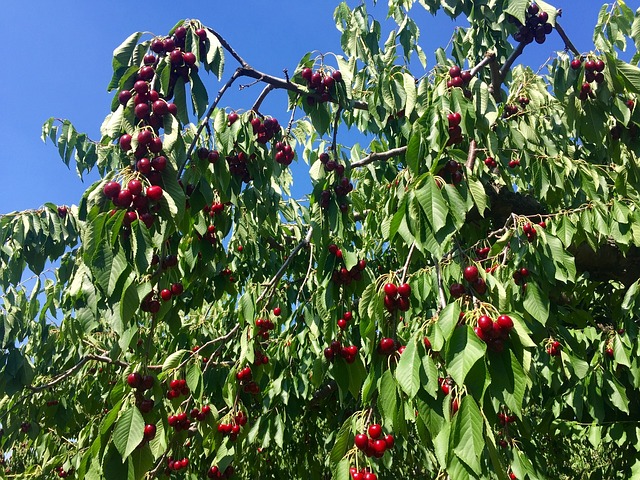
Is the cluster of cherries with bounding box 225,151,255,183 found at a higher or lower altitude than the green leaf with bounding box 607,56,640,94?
lower

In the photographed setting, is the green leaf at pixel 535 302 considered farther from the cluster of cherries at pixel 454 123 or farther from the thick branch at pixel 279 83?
the thick branch at pixel 279 83

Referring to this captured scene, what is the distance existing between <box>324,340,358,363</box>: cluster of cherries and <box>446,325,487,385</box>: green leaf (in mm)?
817

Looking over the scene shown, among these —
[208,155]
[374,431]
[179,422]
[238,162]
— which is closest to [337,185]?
[238,162]

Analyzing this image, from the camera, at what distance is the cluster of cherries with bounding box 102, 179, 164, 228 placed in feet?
4.70

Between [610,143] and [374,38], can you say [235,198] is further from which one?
[610,143]

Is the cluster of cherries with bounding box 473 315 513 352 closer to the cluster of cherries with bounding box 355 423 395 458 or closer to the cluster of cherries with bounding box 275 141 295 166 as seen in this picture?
the cluster of cherries with bounding box 355 423 395 458

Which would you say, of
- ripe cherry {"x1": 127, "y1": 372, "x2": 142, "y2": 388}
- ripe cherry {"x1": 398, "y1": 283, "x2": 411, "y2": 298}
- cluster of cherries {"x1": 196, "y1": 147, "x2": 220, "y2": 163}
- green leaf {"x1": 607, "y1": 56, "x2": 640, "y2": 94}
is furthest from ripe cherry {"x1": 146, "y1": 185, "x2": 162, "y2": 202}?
green leaf {"x1": 607, "y1": 56, "x2": 640, "y2": 94}

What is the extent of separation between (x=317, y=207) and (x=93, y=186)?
918mm

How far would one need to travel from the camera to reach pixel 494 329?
1.32m

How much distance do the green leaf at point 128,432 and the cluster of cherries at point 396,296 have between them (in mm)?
875

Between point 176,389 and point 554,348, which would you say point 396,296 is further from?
point 554,348

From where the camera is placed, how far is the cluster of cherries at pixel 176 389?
2.41 meters

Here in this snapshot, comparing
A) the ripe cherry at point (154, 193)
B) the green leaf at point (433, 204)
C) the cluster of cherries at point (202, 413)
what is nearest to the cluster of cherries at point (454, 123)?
the green leaf at point (433, 204)

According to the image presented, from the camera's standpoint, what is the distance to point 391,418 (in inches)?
55.3
